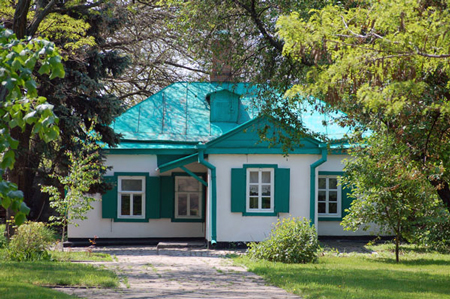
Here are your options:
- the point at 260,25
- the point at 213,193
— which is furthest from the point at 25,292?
the point at 213,193

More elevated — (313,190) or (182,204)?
(313,190)

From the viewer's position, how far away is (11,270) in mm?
10633

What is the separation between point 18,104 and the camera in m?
4.88

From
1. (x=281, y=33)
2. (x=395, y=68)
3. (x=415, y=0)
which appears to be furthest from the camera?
(x=281, y=33)

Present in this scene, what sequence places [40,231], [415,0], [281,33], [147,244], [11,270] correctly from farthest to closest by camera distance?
[147,244] < [40,231] < [11,270] < [281,33] < [415,0]

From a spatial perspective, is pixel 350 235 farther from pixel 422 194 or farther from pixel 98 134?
pixel 98 134

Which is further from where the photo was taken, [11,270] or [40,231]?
[40,231]

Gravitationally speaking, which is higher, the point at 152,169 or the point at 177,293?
the point at 152,169

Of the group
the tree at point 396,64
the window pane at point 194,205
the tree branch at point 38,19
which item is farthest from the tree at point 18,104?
the window pane at point 194,205

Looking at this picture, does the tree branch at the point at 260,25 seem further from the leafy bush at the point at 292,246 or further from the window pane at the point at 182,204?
the window pane at the point at 182,204

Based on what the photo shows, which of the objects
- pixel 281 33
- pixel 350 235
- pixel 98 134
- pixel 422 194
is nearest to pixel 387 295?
pixel 281 33

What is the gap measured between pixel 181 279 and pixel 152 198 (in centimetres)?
882

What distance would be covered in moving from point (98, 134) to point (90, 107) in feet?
3.36

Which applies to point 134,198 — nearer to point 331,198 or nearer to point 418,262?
point 331,198
